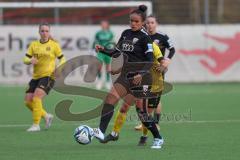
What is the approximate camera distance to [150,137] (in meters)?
12.5

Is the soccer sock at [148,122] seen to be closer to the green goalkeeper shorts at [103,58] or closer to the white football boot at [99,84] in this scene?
the white football boot at [99,84]

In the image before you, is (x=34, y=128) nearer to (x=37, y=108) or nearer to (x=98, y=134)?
(x=37, y=108)

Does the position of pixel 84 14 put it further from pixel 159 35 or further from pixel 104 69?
pixel 159 35

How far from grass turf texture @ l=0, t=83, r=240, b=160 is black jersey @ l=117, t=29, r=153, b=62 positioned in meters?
1.31

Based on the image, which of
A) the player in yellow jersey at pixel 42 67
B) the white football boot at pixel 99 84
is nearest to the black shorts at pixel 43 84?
the player in yellow jersey at pixel 42 67

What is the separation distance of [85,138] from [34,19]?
20.3m

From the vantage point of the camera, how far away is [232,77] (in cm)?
2694

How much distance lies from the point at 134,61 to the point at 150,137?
189cm

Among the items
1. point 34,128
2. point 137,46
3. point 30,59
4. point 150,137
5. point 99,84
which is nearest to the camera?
point 137,46

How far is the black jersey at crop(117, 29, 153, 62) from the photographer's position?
10.9 meters

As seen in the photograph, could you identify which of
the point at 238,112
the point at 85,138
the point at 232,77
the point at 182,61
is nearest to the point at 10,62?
the point at 182,61

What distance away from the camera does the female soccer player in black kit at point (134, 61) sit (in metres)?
10.9

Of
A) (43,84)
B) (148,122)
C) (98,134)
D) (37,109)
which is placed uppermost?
(43,84)

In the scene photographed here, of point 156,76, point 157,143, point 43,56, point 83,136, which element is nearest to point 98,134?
point 83,136
